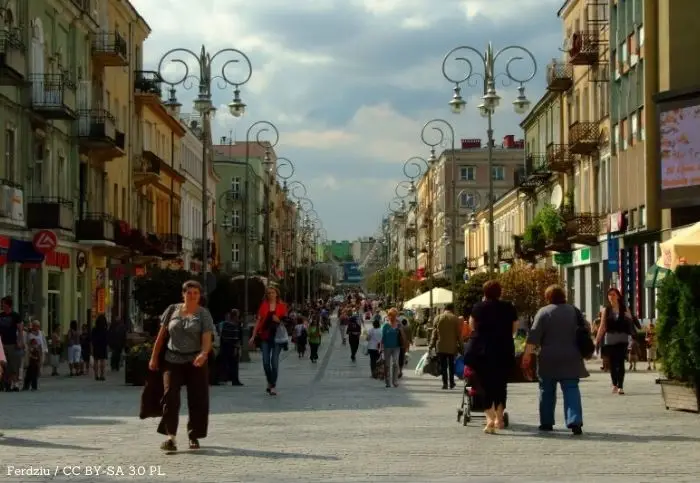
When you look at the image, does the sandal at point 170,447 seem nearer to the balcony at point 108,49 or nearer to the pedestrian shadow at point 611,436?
the pedestrian shadow at point 611,436

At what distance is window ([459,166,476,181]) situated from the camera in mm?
116750

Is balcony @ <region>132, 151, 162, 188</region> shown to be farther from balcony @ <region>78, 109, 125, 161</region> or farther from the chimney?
the chimney

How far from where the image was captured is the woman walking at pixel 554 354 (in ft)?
50.5

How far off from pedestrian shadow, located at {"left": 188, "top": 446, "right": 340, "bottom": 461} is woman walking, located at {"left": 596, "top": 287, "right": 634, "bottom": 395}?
11141 millimetres

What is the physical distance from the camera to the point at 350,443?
14.3 metres

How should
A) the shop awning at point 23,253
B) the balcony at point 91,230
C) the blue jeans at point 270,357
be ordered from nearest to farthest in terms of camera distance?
the blue jeans at point 270,357 → the shop awning at point 23,253 → the balcony at point 91,230

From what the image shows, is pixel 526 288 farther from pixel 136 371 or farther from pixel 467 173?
pixel 467 173

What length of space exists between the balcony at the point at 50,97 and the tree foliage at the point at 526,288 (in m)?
14.3

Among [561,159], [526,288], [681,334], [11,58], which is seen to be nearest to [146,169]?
[561,159]

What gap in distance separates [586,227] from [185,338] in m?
36.9

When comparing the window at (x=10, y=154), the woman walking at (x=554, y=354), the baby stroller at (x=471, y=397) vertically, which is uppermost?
the window at (x=10, y=154)

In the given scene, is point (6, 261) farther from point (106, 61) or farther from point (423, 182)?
point (423, 182)

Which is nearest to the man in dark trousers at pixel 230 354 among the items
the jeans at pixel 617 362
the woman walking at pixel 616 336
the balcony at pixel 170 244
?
the woman walking at pixel 616 336

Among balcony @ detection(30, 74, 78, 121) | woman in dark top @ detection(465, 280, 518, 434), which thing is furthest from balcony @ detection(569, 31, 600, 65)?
woman in dark top @ detection(465, 280, 518, 434)
